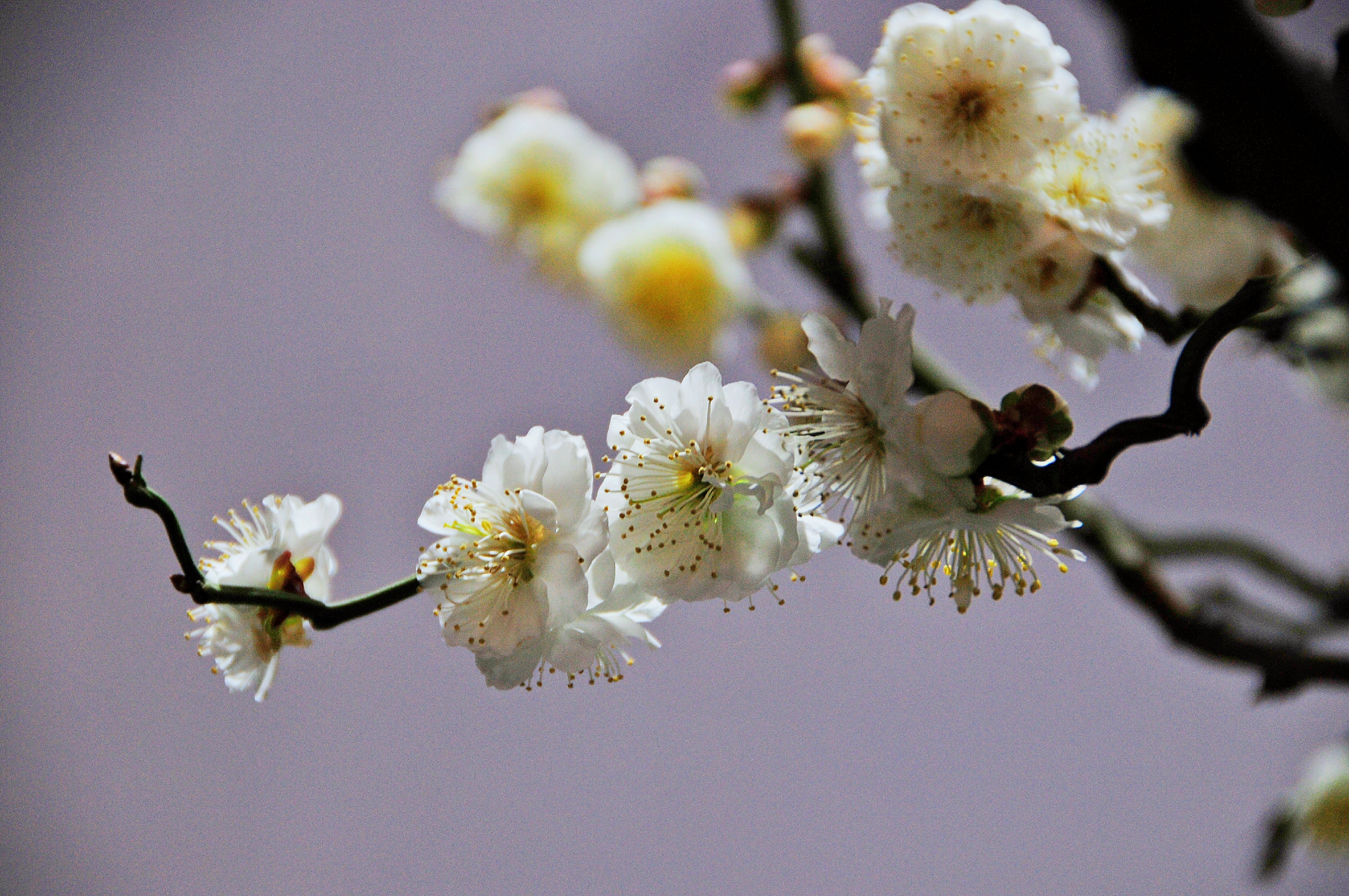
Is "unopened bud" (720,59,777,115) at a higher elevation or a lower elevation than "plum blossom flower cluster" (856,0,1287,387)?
higher

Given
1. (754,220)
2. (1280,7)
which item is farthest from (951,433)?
(754,220)

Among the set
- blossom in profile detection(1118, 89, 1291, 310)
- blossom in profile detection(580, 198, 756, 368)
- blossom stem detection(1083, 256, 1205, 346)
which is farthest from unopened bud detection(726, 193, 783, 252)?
blossom stem detection(1083, 256, 1205, 346)

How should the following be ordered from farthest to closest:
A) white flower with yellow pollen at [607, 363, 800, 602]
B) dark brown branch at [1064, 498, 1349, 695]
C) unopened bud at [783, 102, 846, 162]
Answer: unopened bud at [783, 102, 846, 162], dark brown branch at [1064, 498, 1349, 695], white flower with yellow pollen at [607, 363, 800, 602]

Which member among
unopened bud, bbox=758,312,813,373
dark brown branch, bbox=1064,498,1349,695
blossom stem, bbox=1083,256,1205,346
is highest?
unopened bud, bbox=758,312,813,373

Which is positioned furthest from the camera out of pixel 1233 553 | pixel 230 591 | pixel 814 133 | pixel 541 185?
pixel 541 185

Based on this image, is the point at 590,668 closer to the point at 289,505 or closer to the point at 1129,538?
the point at 289,505

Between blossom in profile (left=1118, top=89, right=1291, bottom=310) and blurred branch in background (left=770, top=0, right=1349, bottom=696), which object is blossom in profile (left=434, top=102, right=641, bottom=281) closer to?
blurred branch in background (left=770, top=0, right=1349, bottom=696)

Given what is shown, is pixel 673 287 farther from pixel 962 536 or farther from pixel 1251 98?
pixel 1251 98

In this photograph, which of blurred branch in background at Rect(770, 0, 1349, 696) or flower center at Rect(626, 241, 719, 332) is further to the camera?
flower center at Rect(626, 241, 719, 332)
